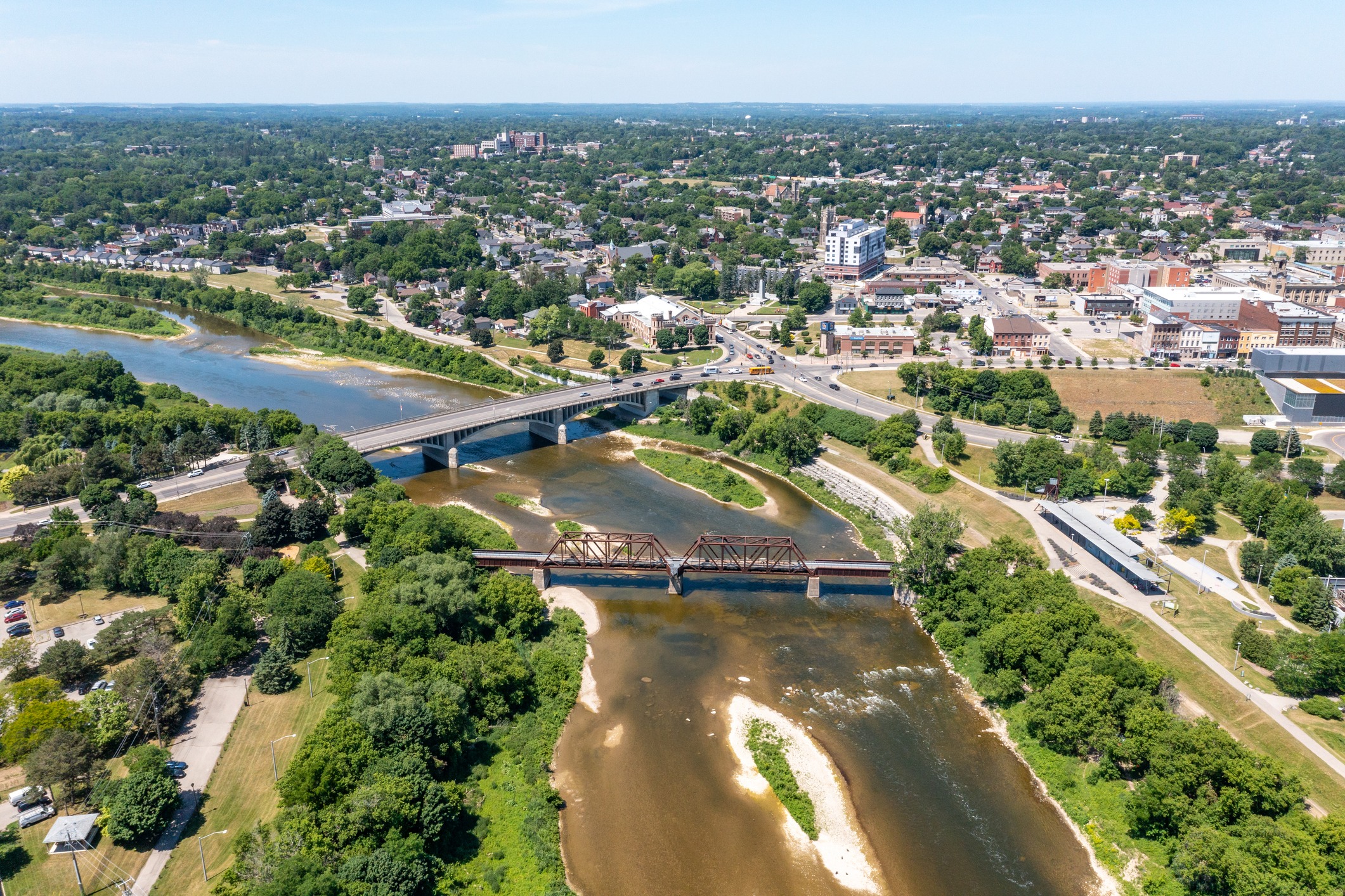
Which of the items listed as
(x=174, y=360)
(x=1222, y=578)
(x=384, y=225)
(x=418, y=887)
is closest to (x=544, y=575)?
(x=418, y=887)

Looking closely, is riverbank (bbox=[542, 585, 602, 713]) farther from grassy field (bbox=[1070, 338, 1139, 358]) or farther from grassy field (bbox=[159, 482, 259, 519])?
grassy field (bbox=[1070, 338, 1139, 358])

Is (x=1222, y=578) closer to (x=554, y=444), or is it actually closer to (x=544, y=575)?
(x=544, y=575)

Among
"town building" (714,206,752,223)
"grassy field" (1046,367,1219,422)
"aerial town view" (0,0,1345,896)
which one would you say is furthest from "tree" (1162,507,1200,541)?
"town building" (714,206,752,223)

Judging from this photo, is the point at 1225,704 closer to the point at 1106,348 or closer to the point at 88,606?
→ the point at 88,606

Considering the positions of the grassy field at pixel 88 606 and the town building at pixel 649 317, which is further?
the town building at pixel 649 317

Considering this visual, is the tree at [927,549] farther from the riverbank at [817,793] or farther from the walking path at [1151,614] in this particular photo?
the riverbank at [817,793]

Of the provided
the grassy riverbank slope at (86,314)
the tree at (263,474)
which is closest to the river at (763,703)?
the tree at (263,474)

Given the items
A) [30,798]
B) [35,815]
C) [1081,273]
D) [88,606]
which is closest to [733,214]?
[1081,273]
